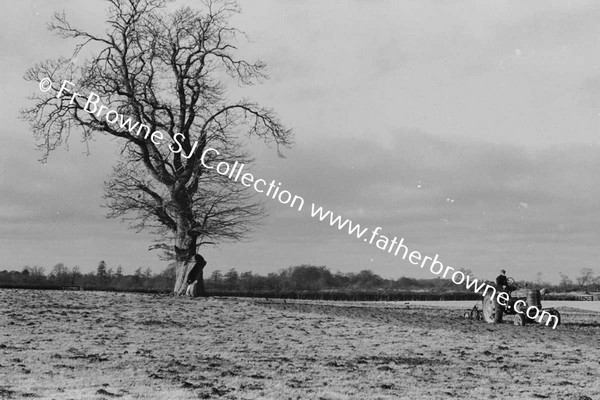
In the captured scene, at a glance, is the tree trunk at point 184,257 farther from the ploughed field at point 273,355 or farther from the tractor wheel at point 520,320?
the tractor wheel at point 520,320

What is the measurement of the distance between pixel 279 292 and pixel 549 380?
4988cm

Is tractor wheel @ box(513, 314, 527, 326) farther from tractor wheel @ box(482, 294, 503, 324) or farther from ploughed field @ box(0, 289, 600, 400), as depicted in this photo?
tractor wheel @ box(482, 294, 503, 324)

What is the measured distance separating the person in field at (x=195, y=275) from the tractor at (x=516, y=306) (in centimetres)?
1436

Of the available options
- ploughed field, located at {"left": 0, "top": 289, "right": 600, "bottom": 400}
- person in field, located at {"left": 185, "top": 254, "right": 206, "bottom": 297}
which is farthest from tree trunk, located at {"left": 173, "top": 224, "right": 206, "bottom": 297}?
ploughed field, located at {"left": 0, "top": 289, "right": 600, "bottom": 400}

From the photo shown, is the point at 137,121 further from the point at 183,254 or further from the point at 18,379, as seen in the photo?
the point at 18,379

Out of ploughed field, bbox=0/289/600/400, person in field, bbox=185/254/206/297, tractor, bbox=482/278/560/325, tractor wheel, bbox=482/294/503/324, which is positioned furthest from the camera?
person in field, bbox=185/254/206/297

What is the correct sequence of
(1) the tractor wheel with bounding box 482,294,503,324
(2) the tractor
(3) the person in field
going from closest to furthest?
(2) the tractor, (1) the tractor wheel with bounding box 482,294,503,324, (3) the person in field

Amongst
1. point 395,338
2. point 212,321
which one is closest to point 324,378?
point 395,338

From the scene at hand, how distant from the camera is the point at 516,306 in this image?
2686 centimetres

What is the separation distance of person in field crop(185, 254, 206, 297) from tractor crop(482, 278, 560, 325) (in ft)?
47.1

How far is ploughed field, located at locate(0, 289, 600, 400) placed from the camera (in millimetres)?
12609

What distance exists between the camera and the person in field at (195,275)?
116ft

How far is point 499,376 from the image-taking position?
1466 cm

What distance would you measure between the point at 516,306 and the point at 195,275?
16207mm
